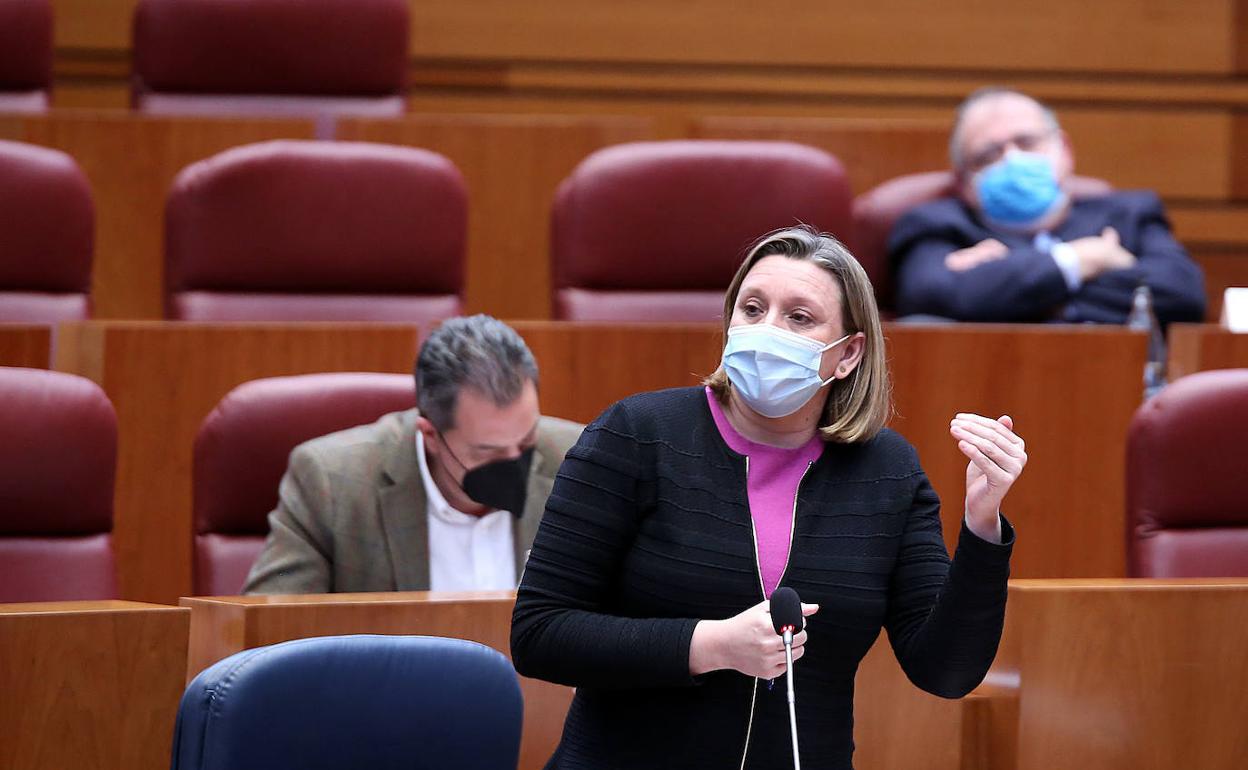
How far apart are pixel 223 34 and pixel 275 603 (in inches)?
47.9

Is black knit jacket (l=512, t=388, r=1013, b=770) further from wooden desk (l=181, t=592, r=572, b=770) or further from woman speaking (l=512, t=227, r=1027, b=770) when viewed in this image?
wooden desk (l=181, t=592, r=572, b=770)

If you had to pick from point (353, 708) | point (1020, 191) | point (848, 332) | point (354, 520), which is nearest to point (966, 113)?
point (1020, 191)

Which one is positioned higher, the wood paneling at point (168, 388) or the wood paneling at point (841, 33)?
the wood paneling at point (841, 33)

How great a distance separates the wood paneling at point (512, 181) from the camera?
1.95 meters

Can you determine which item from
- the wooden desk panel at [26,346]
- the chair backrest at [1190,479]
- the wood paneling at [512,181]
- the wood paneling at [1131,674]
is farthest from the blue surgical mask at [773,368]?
the wood paneling at [512,181]

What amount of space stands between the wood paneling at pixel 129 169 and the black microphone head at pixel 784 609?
A: 4.23ft

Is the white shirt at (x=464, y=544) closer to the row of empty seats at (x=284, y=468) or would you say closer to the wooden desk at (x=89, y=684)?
the row of empty seats at (x=284, y=468)

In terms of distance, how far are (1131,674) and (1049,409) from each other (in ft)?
1.46

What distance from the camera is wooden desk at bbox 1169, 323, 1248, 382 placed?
1.50 metres

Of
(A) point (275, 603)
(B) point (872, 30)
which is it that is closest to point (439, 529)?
(A) point (275, 603)

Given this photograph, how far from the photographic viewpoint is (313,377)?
Result: 52.5 inches

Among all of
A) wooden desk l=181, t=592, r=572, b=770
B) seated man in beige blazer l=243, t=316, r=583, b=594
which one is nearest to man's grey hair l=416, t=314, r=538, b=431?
seated man in beige blazer l=243, t=316, r=583, b=594

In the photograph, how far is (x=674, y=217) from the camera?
5.56 ft

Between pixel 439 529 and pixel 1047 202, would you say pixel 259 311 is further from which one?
pixel 1047 202
